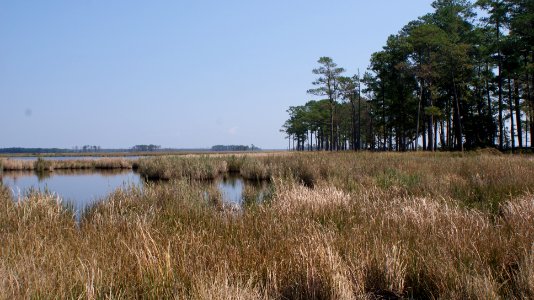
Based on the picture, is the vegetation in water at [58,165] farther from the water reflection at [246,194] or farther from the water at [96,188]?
the water reflection at [246,194]

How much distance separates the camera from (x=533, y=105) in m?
27.8

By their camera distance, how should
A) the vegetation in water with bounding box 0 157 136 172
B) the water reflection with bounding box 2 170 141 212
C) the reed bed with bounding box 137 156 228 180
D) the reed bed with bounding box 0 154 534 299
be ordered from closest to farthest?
1. the reed bed with bounding box 0 154 534 299
2. the water reflection with bounding box 2 170 141 212
3. the reed bed with bounding box 137 156 228 180
4. the vegetation in water with bounding box 0 157 136 172

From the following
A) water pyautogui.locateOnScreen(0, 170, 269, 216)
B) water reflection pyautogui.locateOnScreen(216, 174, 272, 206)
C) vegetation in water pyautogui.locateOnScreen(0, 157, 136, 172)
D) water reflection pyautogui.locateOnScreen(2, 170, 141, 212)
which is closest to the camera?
water reflection pyautogui.locateOnScreen(2, 170, 141, 212)

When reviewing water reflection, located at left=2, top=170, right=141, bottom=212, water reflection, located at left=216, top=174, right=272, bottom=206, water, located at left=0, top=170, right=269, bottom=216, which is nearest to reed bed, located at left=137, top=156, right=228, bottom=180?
water reflection, located at left=2, top=170, right=141, bottom=212

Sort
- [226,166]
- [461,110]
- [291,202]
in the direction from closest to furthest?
[291,202], [226,166], [461,110]

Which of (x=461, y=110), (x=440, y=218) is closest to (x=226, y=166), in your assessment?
(x=440, y=218)

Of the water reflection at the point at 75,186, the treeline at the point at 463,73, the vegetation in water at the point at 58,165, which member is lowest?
the water reflection at the point at 75,186

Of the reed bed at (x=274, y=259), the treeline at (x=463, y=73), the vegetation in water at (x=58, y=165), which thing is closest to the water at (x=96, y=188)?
the reed bed at (x=274, y=259)

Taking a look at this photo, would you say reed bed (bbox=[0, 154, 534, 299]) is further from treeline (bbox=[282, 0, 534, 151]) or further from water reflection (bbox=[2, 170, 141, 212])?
treeline (bbox=[282, 0, 534, 151])

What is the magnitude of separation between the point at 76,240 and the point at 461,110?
140 ft

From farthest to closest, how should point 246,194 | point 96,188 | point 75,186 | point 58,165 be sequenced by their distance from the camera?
point 58,165 < point 75,186 < point 96,188 < point 246,194

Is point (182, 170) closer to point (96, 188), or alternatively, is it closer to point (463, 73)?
point (96, 188)

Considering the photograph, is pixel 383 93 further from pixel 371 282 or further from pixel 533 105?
pixel 371 282

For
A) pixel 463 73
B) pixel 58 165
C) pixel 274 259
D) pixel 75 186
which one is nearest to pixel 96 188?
pixel 75 186
